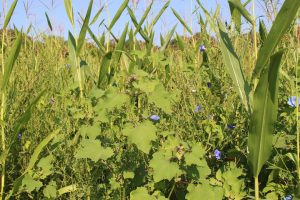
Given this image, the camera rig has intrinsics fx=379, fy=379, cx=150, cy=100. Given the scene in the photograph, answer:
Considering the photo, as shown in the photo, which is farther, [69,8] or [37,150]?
[69,8]

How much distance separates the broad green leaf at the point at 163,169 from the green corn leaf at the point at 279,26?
314 mm

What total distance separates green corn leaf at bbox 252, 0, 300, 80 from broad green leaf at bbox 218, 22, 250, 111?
154mm

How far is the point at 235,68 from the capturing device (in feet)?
3.54

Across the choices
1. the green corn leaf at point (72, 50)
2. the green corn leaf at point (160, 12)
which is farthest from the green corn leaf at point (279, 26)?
the green corn leaf at point (160, 12)

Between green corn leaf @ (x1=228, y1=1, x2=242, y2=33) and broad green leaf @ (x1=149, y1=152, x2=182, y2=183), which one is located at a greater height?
green corn leaf @ (x1=228, y1=1, x2=242, y2=33)

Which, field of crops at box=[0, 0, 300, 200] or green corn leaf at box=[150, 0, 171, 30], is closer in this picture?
field of crops at box=[0, 0, 300, 200]

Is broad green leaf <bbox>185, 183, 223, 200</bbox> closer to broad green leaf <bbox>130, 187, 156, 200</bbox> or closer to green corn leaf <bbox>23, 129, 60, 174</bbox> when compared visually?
broad green leaf <bbox>130, 187, 156, 200</bbox>

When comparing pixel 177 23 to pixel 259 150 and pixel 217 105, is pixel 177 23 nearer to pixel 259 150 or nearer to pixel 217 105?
pixel 217 105

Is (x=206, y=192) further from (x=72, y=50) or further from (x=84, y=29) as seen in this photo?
(x=72, y=50)

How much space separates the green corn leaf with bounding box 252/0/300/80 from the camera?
0.77m

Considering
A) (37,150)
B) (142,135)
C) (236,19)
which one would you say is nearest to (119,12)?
(236,19)

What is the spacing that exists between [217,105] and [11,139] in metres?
0.72

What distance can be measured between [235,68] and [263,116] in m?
0.23

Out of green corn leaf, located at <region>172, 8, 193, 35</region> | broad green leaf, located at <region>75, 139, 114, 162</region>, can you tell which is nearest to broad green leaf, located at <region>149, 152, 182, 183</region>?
broad green leaf, located at <region>75, 139, 114, 162</region>
